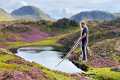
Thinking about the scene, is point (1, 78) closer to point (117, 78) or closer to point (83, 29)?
point (83, 29)

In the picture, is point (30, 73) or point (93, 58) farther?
point (93, 58)

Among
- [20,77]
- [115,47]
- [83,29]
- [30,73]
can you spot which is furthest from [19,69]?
[115,47]

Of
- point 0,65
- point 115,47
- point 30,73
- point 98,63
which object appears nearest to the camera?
point 30,73

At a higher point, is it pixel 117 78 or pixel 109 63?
pixel 117 78

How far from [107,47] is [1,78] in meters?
134

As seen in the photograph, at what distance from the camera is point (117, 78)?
65.7 meters

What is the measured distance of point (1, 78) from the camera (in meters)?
40.2

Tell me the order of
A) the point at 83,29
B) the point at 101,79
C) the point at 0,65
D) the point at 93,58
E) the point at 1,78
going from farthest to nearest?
the point at 93,58
the point at 101,79
the point at 0,65
the point at 1,78
the point at 83,29

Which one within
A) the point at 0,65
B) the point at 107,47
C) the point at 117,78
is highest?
the point at 0,65

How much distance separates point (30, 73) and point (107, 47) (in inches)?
5083

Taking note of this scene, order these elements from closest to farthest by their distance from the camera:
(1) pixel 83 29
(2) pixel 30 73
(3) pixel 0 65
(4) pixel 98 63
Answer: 1. (1) pixel 83 29
2. (2) pixel 30 73
3. (3) pixel 0 65
4. (4) pixel 98 63

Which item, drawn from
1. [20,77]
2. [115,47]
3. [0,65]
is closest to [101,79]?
[0,65]

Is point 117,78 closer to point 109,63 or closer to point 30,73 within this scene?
point 30,73

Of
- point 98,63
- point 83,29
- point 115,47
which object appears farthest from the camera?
point 115,47
